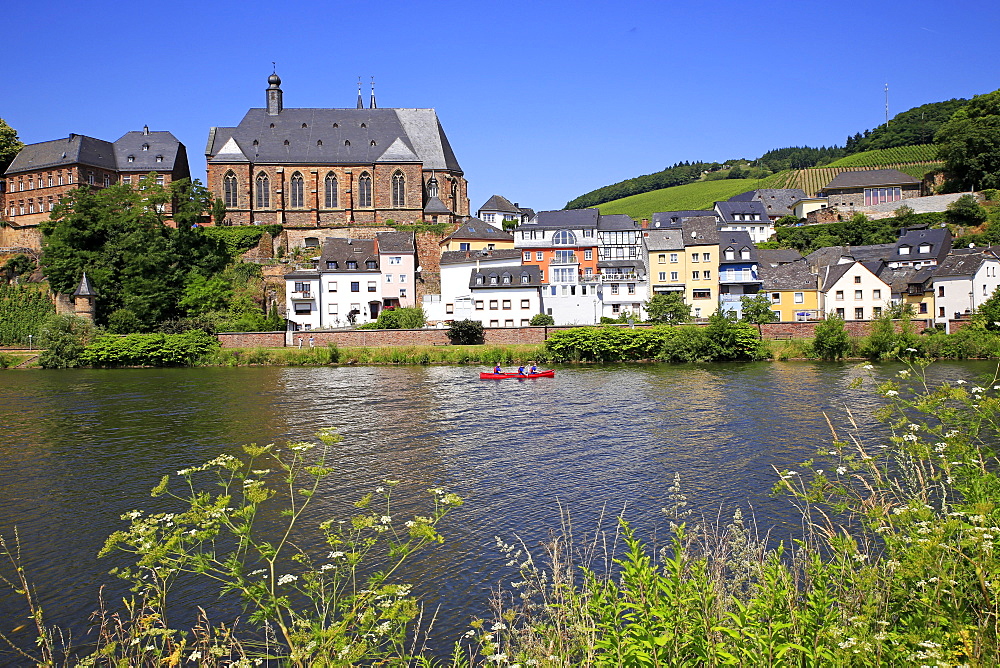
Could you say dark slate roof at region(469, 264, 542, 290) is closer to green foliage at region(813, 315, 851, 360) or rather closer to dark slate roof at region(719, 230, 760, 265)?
dark slate roof at region(719, 230, 760, 265)

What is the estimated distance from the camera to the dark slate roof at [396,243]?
6662cm

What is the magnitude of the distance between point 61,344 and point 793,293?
53.7 m

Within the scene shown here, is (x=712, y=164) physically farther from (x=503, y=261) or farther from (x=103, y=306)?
(x=103, y=306)

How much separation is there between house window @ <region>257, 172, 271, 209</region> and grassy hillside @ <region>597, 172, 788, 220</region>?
5780cm

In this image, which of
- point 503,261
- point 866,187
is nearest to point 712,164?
point 866,187

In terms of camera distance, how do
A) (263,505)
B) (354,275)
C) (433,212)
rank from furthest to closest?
(433,212), (354,275), (263,505)

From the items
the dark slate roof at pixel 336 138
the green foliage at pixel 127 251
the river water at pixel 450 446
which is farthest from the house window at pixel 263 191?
the river water at pixel 450 446

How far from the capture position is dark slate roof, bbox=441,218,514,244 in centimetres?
7388

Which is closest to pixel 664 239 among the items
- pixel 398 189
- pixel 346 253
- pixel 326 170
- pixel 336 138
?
pixel 346 253

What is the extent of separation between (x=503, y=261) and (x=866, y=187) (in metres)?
50.4

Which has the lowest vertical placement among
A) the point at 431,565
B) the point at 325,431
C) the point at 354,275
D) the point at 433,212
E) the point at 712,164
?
the point at 431,565

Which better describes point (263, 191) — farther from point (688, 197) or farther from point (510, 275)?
point (688, 197)

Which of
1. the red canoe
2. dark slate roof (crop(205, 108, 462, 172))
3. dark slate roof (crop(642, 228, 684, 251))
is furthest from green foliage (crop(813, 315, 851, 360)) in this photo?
dark slate roof (crop(205, 108, 462, 172))

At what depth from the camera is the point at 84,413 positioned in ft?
105
